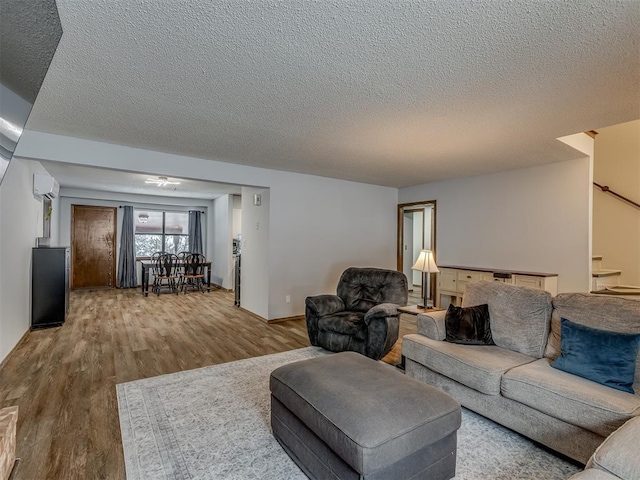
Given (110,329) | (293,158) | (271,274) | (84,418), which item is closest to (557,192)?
(293,158)

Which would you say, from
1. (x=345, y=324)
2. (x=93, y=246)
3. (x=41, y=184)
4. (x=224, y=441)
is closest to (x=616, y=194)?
(x=345, y=324)

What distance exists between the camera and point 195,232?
9.09 m

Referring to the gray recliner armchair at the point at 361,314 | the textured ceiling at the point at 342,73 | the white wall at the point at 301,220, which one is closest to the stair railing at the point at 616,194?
the textured ceiling at the point at 342,73

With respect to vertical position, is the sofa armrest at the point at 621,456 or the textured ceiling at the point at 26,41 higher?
the textured ceiling at the point at 26,41

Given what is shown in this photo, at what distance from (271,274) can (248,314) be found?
3.19ft

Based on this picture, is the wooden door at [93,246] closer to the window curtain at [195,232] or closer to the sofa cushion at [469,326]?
the window curtain at [195,232]

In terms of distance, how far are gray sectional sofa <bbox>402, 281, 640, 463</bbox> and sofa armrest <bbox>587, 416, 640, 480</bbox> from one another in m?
0.46

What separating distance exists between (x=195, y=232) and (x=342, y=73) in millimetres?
7924

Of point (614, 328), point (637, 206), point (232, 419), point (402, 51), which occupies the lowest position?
point (232, 419)

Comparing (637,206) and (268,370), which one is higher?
(637,206)

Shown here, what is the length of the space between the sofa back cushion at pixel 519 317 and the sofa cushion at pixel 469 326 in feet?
0.20

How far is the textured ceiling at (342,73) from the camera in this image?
1.60 metres

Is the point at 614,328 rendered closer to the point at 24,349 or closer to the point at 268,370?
the point at 268,370

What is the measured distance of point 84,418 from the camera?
226 centimetres
